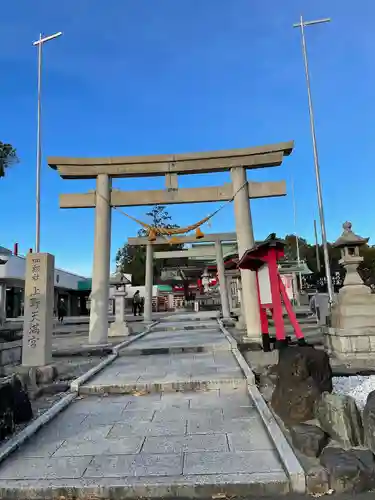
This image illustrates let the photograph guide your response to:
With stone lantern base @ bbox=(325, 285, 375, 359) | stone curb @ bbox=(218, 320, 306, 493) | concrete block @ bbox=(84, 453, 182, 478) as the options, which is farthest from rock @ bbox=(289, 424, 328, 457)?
stone lantern base @ bbox=(325, 285, 375, 359)

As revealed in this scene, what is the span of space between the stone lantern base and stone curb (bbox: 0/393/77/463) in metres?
5.58

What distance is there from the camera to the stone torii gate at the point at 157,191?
11188 mm

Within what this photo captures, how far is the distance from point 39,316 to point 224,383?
3.94 meters

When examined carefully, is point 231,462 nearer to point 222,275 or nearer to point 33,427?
point 33,427

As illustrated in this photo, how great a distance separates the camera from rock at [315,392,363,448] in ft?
11.6

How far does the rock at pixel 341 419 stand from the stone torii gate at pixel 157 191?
7.28 meters

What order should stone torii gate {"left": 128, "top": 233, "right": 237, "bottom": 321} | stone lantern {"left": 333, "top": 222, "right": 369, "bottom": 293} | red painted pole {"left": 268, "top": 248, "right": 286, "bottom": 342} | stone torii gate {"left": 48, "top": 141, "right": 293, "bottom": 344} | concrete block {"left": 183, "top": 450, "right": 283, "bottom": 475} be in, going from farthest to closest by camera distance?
stone torii gate {"left": 128, "top": 233, "right": 237, "bottom": 321} < stone torii gate {"left": 48, "top": 141, "right": 293, "bottom": 344} < stone lantern {"left": 333, "top": 222, "right": 369, "bottom": 293} < red painted pole {"left": 268, "top": 248, "right": 286, "bottom": 342} < concrete block {"left": 183, "top": 450, "right": 283, "bottom": 475}

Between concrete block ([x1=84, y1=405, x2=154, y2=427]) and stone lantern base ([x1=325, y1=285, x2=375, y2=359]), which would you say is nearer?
concrete block ([x1=84, y1=405, x2=154, y2=427])

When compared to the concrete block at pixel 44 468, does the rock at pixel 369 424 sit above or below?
above

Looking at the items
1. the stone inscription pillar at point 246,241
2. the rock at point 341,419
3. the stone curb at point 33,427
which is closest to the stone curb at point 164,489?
the stone curb at point 33,427

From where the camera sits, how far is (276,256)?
819cm

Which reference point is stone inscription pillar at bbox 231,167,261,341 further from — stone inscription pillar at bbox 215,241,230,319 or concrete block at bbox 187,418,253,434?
stone inscription pillar at bbox 215,241,230,319

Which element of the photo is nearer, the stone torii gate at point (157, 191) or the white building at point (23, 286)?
the stone torii gate at point (157, 191)

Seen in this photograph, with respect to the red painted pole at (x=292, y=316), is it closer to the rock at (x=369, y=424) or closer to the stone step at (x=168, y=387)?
the stone step at (x=168, y=387)
